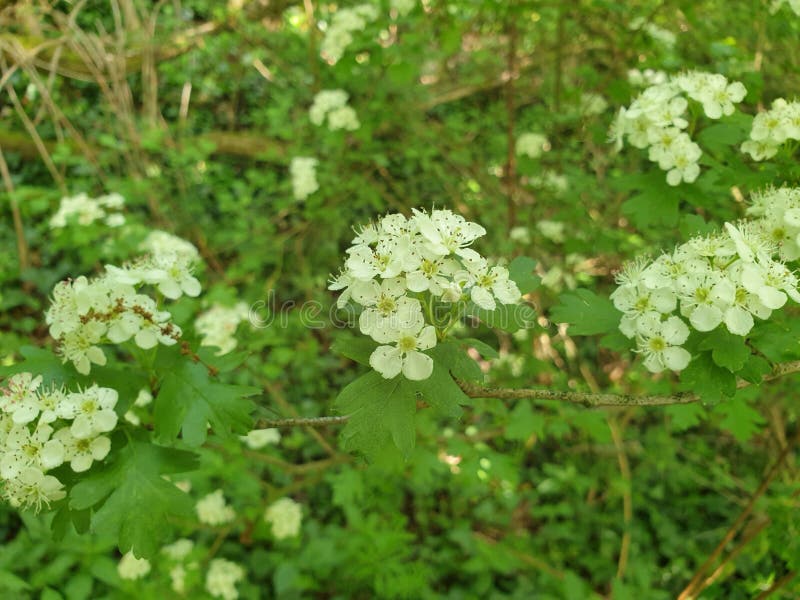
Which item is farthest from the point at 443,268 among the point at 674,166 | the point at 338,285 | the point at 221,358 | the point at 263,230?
the point at 263,230

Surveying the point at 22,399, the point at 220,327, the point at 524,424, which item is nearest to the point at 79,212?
the point at 220,327

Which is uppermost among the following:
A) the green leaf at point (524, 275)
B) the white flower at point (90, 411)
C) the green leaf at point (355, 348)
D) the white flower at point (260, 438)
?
the green leaf at point (524, 275)

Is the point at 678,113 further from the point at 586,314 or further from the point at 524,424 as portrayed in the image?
the point at 524,424

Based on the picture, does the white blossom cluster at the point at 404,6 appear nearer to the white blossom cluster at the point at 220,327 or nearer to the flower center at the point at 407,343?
the white blossom cluster at the point at 220,327

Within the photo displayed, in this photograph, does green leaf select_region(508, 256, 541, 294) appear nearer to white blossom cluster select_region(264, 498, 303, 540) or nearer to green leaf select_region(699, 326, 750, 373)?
green leaf select_region(699, 326, 750, 373)

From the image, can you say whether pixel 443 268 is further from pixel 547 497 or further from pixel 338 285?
pixel 547 497

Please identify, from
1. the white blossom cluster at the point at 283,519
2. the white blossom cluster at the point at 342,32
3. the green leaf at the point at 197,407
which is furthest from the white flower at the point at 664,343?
the white blossom cluster at the point at 342,32
